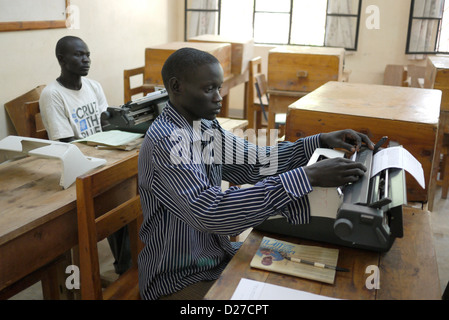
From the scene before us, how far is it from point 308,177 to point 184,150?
0.34 metres

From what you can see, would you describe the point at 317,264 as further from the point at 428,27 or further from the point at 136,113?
the point at 428,27

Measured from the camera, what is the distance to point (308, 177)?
42.6 inches

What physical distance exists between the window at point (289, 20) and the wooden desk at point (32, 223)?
15.3 ft

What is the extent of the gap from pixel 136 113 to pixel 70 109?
72cm

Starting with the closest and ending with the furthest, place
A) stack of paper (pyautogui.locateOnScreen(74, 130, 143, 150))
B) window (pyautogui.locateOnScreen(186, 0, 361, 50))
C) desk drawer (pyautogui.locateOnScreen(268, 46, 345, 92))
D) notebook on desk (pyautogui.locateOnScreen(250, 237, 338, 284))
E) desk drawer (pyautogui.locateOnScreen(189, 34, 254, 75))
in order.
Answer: notebook on desk (pyautogui.locateOnScreen(250, 237, 338, 284)) < stack of paper (pyautogui.locateOnScreen(74, 130, 143, 150)) < desk drawer (pyautogui.locateOnScreen(268, 46, 345, 92)) < desk drawer (pyautogui.locateOnScreen(189, 34, 254, 75)) < window (pyautogui.locateOnScreen(186, 0, 361, 50))

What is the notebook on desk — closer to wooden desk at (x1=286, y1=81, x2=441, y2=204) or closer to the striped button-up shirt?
the striped button-up shirt

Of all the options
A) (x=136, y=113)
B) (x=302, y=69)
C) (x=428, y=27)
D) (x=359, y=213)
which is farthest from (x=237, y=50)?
(x=359, y=213)

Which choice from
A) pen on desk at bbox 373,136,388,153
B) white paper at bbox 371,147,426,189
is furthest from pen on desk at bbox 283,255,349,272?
pen on desk at bbox 373,136,388,153

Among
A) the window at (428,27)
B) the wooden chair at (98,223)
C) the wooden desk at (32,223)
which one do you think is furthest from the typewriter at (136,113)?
the window at (428,27)

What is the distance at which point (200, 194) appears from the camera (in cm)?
112

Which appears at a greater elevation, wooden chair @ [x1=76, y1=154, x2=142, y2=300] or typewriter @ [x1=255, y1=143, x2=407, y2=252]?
typewriter @ [x1=255, y1=143, x2=407, y2=252]

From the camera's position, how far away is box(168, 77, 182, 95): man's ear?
4.20 ft

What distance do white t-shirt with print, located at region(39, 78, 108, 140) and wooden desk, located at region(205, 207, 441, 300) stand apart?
5.39 ft
